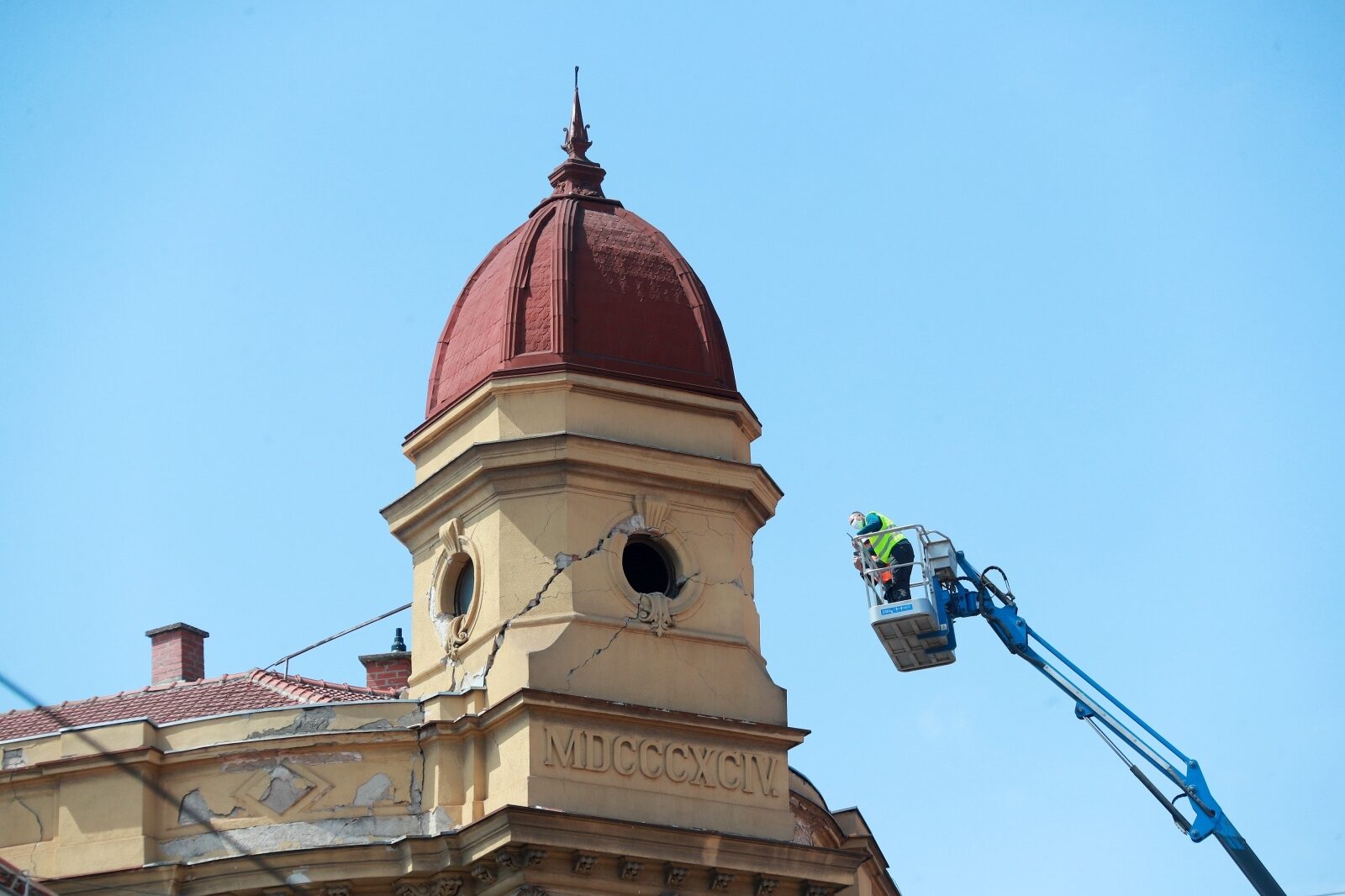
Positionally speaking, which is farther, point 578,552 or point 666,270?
point 666,270

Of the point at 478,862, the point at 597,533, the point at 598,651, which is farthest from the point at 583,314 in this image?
the point at 478,862

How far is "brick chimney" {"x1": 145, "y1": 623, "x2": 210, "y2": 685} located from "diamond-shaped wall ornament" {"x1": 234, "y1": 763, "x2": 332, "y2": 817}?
25.0 feet

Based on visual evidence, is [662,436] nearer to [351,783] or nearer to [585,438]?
[585,438]

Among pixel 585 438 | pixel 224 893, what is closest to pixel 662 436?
pixel 585 438

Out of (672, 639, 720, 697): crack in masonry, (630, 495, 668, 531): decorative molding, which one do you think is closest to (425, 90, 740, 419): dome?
(630, 495, 668, 531): decorative molding

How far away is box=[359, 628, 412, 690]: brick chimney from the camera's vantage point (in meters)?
30.4

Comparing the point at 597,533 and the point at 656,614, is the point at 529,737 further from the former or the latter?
the point at 597,533

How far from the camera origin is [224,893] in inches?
907

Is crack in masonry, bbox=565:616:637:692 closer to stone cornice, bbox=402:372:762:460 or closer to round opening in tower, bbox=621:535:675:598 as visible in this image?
round opening in tower, bbox=621:535:675:598

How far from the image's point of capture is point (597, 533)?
24766 millimetres

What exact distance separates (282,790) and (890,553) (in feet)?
26.1

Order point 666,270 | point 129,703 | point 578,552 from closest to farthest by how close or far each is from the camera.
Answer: point 578,552
point 666,270
point 129,703

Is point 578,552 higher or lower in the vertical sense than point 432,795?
higher

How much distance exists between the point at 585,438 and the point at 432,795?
13.2 feet
